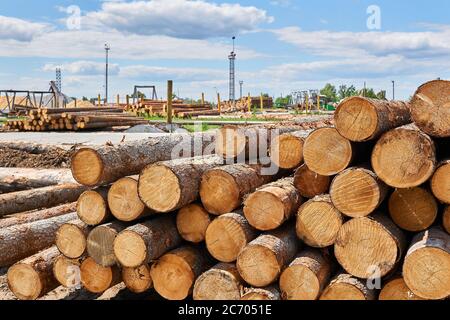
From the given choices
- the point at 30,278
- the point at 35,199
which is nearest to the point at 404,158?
the point at 30,278

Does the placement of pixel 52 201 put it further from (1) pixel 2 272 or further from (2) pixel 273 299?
(2) pixel 273 299

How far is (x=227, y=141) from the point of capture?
536 cm

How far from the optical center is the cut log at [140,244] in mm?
4406

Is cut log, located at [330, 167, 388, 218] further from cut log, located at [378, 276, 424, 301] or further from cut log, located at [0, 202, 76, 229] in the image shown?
cut log, located at [0, 202, 76, 229]

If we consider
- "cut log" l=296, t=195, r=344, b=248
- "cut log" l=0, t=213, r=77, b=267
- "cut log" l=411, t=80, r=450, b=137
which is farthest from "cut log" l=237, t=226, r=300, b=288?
"cut log" l=0, t=213, r=77, b=267

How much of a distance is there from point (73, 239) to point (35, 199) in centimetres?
323

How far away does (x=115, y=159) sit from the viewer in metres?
4.84

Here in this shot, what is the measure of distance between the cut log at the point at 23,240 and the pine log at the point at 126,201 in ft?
5.33

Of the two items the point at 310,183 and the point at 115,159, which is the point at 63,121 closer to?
the point at 115,159

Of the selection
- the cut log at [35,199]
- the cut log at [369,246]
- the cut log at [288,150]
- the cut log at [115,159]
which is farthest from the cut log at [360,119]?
the cut log at [35,199]

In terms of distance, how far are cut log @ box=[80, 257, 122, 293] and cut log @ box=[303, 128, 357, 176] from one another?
7.20 ft

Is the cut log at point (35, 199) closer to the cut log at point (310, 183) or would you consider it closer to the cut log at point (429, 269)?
the cut log at point (310, 183)

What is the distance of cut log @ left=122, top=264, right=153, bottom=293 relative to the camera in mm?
4777
